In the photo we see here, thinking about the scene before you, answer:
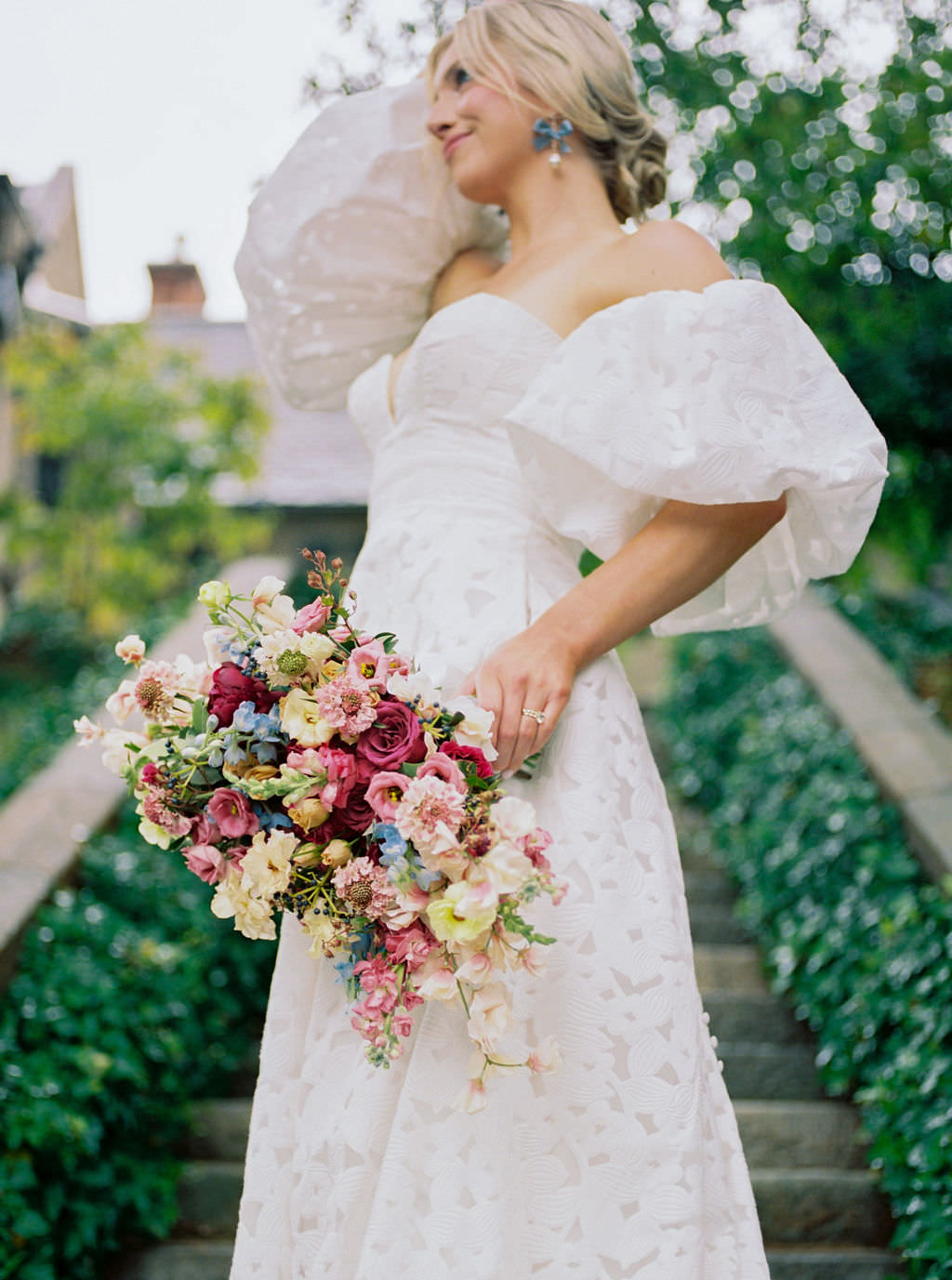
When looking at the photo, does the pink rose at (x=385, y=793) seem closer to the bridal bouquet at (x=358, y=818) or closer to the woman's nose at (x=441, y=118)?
the bridal bouquet at (x=358, y=818)

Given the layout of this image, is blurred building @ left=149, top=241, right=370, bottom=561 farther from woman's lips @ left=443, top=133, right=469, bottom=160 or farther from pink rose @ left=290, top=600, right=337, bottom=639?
pink rose @ left=290, top=600, right=337, bottom=639

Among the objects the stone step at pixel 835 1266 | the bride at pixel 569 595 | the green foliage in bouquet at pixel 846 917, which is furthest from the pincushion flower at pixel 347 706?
the stone step at pixel 835 1266

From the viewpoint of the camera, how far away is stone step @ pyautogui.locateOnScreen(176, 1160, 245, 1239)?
2.98 metres

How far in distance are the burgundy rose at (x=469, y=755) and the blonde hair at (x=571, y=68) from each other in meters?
1.13

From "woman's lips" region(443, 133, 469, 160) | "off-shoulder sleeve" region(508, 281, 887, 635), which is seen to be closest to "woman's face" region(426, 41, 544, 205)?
"woman's lips" region(443, 133, 469, 160)

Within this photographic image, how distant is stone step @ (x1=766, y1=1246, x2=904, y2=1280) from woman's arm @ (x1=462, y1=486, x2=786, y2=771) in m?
1.87

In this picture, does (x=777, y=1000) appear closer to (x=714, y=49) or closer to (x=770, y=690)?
(x=770, y=690)

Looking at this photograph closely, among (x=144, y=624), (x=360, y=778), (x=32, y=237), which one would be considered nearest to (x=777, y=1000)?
(x=360, y=778)

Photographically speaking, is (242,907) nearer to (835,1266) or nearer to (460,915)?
(460,915)

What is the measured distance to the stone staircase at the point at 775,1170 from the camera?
2.79 metres

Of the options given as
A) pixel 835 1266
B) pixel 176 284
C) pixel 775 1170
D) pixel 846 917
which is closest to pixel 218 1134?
pixel 775 1170

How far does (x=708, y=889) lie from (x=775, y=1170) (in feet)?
5.28

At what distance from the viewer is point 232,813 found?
4.50 ft

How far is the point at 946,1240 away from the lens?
250 centimetres
